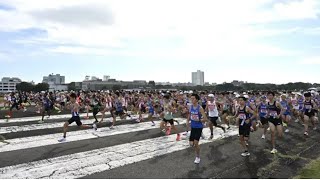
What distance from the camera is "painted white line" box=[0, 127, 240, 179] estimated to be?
7.66m

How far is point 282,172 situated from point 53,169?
6076mm

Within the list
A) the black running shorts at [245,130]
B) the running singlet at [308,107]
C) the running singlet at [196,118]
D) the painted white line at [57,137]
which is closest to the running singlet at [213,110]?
the black running shorts at [245,130]

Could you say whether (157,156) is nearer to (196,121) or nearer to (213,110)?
(196,121)

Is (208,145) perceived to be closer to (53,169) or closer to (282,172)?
(282,172)

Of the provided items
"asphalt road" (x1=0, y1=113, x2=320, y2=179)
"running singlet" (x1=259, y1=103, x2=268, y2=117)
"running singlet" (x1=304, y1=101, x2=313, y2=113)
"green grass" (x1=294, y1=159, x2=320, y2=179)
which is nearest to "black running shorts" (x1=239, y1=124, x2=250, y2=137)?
"asphalt road" (x1=0, y1=113, x2=320, y2=179)

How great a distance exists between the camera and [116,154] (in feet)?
32.3

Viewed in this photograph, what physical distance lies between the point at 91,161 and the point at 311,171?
6.11 meters

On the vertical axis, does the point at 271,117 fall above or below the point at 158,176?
above

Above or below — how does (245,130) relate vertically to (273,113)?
below

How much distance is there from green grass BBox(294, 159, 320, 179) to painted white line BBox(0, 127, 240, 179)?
13.3 feet

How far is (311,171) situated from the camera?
824cm

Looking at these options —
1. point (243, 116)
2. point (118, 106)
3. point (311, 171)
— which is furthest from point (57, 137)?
point (311, 171)

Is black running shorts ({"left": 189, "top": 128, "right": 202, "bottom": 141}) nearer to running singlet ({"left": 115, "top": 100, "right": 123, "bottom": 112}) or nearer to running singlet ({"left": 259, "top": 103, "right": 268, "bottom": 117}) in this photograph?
running singlet ({"left": 259, "top": 103, "right": 268, "bottom": 117})

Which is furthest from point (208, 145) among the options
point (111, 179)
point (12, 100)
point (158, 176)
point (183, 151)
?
point (12, 100)
